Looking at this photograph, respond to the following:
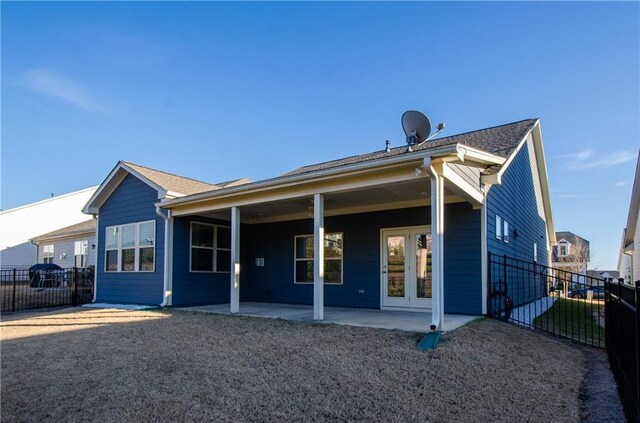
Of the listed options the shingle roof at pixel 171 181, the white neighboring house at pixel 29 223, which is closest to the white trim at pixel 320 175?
the shingle roof at pixel 171 181

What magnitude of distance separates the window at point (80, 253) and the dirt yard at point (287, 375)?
15286 mm

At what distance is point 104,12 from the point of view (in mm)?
9320

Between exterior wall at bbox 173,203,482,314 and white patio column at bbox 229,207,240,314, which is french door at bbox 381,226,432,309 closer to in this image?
exterior wall at bbox 173,203,482,314

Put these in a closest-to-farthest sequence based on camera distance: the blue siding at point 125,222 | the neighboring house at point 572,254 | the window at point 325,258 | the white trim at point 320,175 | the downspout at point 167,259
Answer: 1. the white trim at point 320,175
2. the downspout at point 167,259
3. the window at point 325,258
4. the blue siding at point 125,222
5. the neighboring house at point 572,254

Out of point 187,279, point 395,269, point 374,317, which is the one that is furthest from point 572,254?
point 187,279

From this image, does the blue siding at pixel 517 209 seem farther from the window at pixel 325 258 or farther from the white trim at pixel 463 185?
the window at pixel 325 258

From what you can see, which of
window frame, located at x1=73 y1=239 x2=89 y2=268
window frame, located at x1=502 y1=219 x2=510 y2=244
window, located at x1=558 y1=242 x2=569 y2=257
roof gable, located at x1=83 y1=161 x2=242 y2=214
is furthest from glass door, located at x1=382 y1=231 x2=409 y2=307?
window, located at x1=558 y1=242 x2=569 y2=257

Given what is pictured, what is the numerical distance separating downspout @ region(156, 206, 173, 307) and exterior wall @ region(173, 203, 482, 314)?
0.16 m

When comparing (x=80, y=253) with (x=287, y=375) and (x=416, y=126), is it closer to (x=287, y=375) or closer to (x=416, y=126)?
(x=416, y=126)

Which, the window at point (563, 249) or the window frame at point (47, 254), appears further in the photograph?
the window at point (563, 249)

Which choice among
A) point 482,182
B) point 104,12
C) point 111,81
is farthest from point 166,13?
point 482,182

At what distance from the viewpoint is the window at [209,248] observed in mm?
11023

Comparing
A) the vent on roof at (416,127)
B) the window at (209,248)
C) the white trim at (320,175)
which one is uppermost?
the vent on roof at (416,127)

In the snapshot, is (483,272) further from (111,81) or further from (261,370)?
(111,81)
